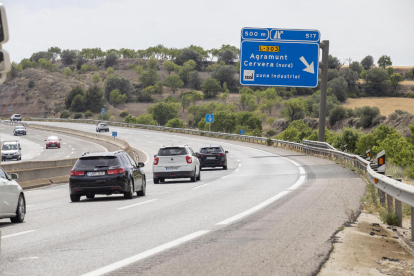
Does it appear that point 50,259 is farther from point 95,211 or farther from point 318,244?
point 95,211

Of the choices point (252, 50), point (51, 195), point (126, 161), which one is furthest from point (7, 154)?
point (126, 161)

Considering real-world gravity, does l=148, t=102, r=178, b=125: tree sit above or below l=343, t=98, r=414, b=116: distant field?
below

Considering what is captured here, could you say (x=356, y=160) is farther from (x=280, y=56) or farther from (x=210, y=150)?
(x=210, y=150)

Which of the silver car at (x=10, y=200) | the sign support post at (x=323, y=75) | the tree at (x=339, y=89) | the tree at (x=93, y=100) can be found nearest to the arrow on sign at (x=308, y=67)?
the sign support post at (x=323, y=75)

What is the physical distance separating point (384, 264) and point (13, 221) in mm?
8084

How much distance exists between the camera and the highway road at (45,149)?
201 feet

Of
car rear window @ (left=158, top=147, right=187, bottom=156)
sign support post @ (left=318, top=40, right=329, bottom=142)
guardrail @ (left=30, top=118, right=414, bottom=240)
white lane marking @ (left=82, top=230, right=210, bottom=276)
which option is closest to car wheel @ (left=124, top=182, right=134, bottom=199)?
guardrail @ (left=30, top=118, right=414, bottom=240)

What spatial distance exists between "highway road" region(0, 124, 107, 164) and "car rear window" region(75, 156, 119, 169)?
1536 inches

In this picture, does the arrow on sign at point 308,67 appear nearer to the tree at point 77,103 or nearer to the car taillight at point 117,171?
the car taillight at point 117,171

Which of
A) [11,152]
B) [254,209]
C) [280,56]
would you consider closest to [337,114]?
[11,152]

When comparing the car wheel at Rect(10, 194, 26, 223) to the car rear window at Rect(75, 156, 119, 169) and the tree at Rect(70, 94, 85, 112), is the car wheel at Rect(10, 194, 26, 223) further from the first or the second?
the tree at Rect(70, 94, 85, 112)

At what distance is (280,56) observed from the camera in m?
35.5

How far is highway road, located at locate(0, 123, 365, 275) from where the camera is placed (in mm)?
7516

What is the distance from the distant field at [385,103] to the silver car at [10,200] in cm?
13061
